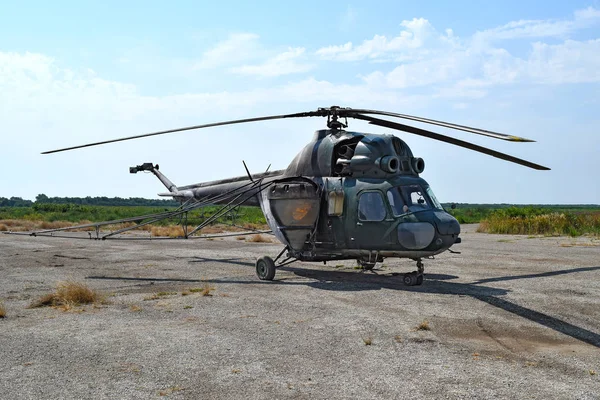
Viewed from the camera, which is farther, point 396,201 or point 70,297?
point 396,201

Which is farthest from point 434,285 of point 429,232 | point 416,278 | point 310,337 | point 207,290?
point 310,337

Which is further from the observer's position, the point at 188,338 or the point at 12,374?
the point at 188,338

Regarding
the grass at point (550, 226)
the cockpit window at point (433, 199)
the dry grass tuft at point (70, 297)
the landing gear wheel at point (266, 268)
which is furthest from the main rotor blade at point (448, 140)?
the grass at point (550, 226)

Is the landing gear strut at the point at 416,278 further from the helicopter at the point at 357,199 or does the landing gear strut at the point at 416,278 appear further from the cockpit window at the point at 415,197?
the cockpit window at the point at 415,197

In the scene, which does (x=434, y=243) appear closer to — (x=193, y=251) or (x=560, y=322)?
(x=560, y=322)

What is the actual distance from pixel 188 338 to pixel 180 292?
4873 mm

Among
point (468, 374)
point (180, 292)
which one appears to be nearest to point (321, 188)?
point (180, 292)

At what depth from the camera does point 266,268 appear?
1537 centimetres

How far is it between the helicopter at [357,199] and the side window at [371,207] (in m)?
0.02

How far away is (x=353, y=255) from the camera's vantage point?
14.3 m

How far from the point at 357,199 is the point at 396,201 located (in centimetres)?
107

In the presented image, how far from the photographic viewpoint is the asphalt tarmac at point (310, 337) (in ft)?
21.3

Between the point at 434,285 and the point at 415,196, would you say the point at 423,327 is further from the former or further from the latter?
the point at 434,285

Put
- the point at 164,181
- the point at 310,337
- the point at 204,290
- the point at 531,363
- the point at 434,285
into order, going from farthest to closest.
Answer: the point at 164,181 < the point at 434,285 < the point at 204,290 < the point at 310,337 < the point at 531,363
